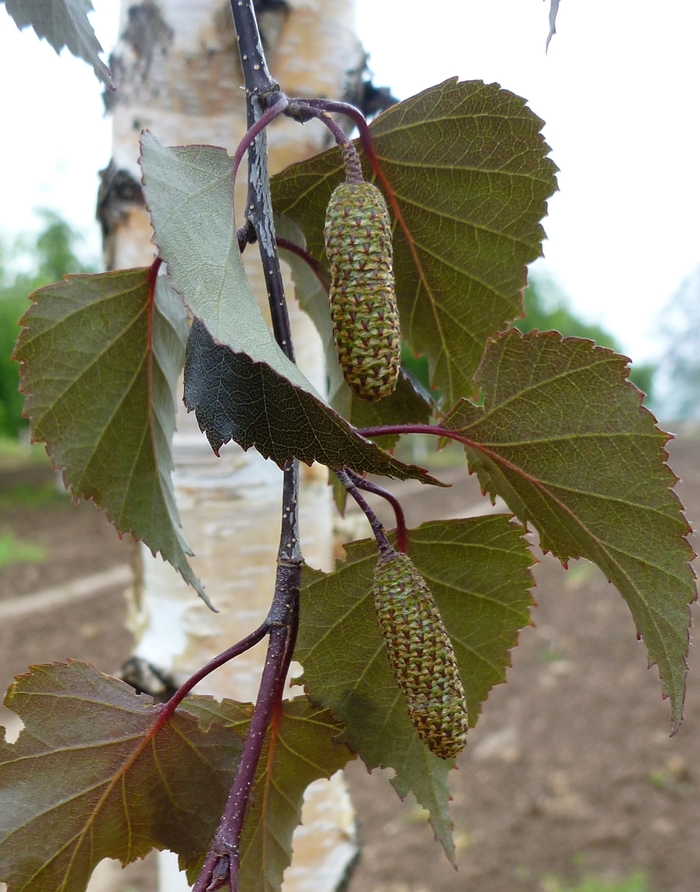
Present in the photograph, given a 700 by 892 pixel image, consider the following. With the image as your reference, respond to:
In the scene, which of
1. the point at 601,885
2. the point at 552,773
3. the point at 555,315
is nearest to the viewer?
the point at 601,885

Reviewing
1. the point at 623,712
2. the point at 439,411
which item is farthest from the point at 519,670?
the point at 439,411

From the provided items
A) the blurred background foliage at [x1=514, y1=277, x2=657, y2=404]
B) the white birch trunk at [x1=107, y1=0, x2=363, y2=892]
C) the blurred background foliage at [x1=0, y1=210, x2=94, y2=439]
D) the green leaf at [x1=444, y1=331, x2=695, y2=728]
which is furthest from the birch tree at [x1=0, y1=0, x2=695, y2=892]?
the blurred background foliage at [x1=514, y1=277, x2=657, y2=404]

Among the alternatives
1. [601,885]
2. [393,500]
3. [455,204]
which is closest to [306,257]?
[455,204]

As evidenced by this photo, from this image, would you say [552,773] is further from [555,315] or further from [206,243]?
[555,315]

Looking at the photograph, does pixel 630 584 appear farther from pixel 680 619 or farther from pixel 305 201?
pixel 305 201

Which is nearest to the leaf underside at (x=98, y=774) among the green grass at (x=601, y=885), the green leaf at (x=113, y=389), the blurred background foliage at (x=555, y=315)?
the green leaf at (x=113, y=389)
